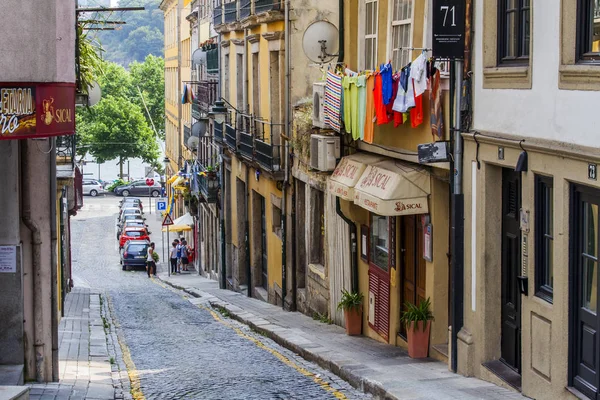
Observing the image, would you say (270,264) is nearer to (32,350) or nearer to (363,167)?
(363,167)

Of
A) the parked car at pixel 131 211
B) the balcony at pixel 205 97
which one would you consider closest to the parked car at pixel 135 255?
the balcony at pixel 205 97

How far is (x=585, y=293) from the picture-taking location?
31.5ft

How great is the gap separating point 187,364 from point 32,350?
3.07 m

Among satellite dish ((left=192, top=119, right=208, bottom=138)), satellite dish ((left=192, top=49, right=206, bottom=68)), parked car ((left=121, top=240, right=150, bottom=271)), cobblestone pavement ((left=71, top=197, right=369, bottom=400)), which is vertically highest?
satellite dish ((left=192, top=49, right=206, bottom=68))

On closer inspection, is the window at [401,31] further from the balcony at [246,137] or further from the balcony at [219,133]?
the balcony at [219,133]

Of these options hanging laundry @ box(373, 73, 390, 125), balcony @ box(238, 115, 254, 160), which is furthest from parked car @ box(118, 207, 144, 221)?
hanging laundry @ box(373, 73, 390, 125)

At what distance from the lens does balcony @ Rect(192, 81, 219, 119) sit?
36.6 meters

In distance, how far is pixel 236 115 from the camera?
28.9 m

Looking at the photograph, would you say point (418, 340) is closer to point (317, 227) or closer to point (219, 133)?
point (317, 227)

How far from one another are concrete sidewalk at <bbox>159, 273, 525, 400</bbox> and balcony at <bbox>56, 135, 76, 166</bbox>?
15.8 ft

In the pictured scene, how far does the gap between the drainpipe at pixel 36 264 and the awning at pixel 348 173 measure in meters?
5.00

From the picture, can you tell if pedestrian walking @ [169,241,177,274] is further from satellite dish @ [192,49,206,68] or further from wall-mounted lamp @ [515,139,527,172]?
wall-mounted lamp @ [515,139,527,172]

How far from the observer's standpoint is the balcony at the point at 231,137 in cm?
2859

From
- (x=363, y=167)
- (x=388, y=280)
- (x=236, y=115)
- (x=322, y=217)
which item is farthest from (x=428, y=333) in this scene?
(x=236, y=115)
